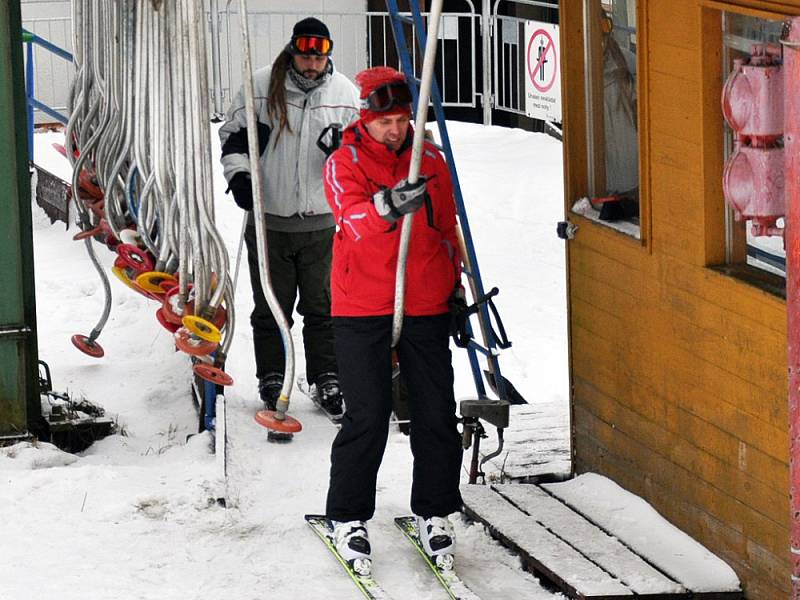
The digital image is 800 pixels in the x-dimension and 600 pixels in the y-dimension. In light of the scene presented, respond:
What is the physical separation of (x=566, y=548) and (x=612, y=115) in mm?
1638

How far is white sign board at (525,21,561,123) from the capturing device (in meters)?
13.9

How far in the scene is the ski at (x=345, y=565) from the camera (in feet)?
17.1

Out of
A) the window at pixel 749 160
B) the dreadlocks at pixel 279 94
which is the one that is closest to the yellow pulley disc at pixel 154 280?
the dreadlocks at pixel 279 94

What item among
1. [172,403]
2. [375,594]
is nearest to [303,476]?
[375,594]

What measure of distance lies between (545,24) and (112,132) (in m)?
7.74

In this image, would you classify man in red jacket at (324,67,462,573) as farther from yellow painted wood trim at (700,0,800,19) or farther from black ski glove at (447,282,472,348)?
yellow painted wood trim at (700,0,800,19)

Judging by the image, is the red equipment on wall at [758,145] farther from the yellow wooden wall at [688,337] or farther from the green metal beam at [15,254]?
the green metal beam at [15,254]

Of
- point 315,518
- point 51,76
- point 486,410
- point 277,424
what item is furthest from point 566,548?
point 51,76

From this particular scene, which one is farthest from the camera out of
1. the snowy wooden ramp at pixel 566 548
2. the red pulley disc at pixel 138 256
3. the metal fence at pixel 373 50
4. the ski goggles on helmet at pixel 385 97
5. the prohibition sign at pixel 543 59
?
the metal fence at pixel 373 50

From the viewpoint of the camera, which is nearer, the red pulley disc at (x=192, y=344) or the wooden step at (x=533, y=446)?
the red pulley disc at (x=192, y=344)

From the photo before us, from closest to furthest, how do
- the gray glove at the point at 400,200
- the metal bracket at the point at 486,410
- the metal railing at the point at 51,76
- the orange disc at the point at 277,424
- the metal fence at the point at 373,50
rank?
the gray glove at the point at 400,200
the orange disc at the point at 277,424
the metal bracket at the point at 486,410
the metal fence at the point at 373,50
the metal railing at the point at 51,76

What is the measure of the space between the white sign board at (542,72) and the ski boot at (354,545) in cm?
879

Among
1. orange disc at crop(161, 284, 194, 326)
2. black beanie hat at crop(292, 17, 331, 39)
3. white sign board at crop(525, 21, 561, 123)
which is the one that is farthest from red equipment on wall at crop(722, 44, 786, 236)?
white sign board at crop(525, 21, 561, 123)

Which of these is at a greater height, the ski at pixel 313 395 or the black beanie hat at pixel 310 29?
the black beanie hat at pixel 310 29
